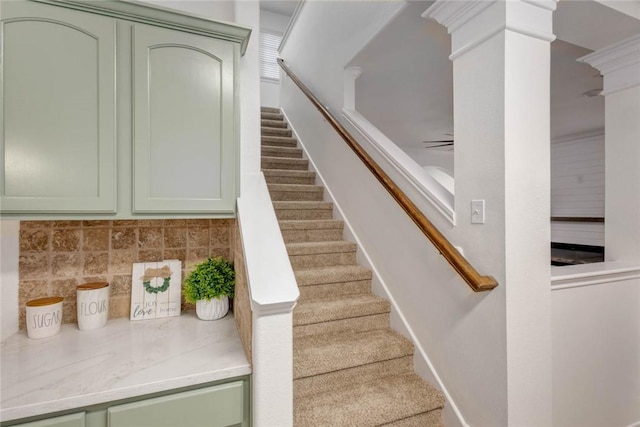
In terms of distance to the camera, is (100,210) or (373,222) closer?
(100,210)

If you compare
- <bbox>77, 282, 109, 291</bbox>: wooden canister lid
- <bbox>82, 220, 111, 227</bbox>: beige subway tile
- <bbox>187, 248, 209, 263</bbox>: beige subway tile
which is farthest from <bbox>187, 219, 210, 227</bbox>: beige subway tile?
<bbox>77, 282, 109, 291</bbox>: wooden canister lid

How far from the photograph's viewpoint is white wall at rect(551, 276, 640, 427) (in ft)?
5.12

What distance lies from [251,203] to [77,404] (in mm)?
945

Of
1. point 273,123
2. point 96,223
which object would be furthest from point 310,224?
point 273,123

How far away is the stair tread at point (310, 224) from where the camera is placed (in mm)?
2643

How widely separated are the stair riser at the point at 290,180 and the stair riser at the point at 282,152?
0.54 m

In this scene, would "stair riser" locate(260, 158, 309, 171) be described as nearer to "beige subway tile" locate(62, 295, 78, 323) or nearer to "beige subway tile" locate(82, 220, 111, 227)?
"beige subway tile" locate(82, 220, 111, 227)

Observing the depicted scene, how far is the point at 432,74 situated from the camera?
2879 mm

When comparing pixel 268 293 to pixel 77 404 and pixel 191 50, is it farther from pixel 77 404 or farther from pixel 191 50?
pixel 191 50

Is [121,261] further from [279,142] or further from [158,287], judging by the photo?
[279,142]

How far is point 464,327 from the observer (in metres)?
1.57

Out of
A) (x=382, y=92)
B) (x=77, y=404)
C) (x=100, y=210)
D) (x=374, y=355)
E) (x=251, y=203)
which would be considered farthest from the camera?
(x=382, y=92)

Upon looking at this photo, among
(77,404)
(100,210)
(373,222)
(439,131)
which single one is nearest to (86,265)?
(100,210)

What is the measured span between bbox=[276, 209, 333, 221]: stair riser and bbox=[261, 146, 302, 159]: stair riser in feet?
3.82
